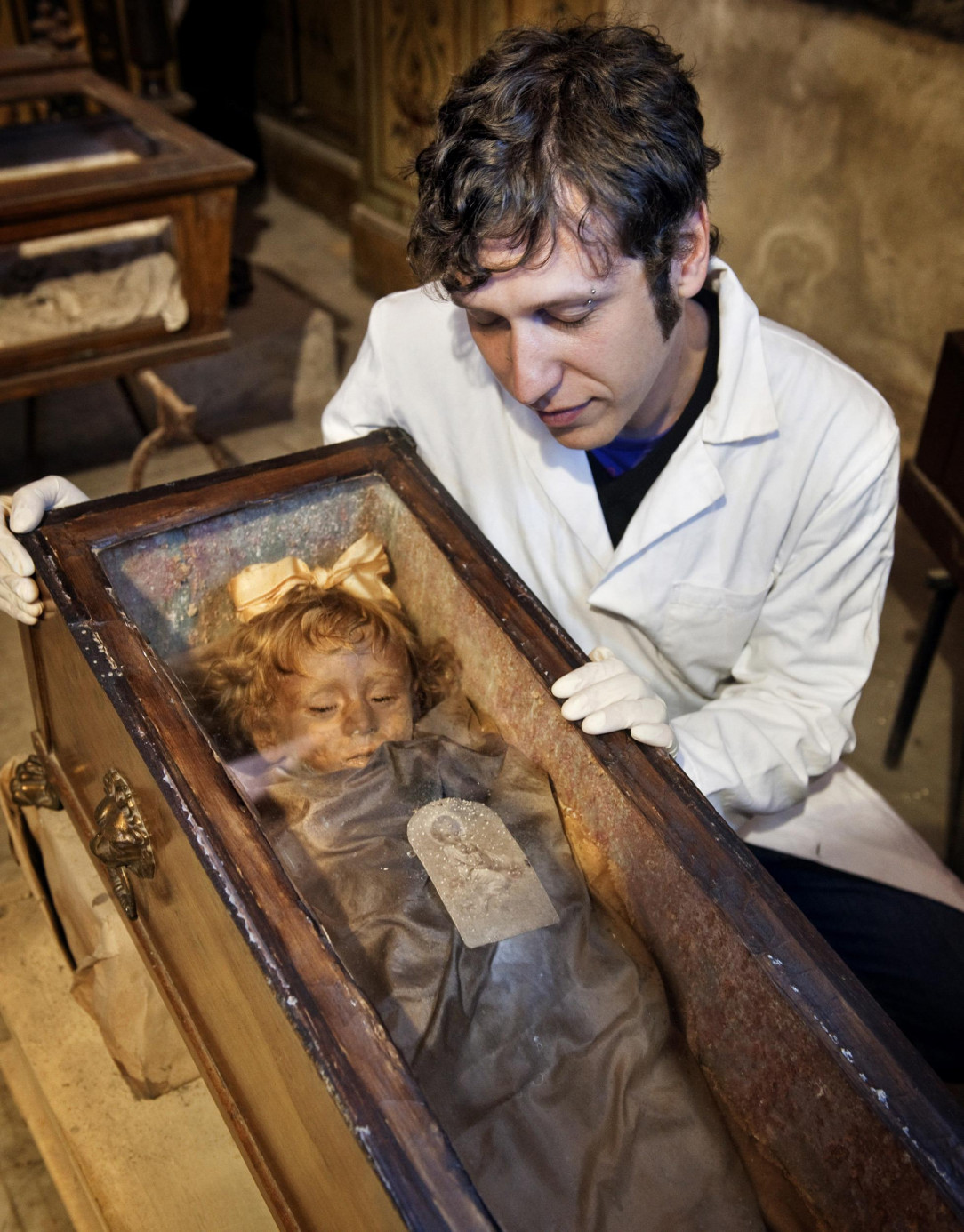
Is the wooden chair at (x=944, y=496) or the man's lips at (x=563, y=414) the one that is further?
the wooden chair at (x=944, y=496)

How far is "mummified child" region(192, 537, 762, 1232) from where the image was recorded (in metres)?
1.43

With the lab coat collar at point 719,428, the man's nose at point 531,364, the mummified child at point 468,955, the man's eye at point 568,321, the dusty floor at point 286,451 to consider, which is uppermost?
the man's eye at point 568,321

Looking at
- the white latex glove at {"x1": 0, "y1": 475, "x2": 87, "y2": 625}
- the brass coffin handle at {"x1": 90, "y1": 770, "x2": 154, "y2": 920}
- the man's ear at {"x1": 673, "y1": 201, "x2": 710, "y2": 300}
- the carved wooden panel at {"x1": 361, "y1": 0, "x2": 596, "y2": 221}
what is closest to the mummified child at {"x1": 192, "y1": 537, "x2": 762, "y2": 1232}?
the brass coffin handle at {"x1": 90, "y1": 770, "x2": 154, "y2": 920}

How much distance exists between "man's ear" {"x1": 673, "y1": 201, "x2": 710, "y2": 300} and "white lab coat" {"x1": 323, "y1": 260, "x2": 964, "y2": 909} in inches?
9.7

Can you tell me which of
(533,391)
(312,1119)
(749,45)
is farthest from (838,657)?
(749,45)

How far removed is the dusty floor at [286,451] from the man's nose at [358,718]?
1.33 metres

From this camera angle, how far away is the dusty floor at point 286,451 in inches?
95.3

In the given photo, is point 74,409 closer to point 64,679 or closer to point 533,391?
point 64,679

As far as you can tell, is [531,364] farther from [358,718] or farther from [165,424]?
[165,424]

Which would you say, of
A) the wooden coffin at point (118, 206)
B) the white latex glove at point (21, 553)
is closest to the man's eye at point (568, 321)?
the white latex glove at point (21, 553)

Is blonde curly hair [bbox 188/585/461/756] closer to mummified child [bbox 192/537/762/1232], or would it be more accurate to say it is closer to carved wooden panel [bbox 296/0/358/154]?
mummified child [bbox 192/537/762/1232]

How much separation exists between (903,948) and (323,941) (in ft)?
4.14

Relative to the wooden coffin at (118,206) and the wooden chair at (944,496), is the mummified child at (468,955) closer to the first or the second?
the wooden chair at (944,496)

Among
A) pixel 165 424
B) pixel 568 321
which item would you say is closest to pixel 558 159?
pixel 568 321
